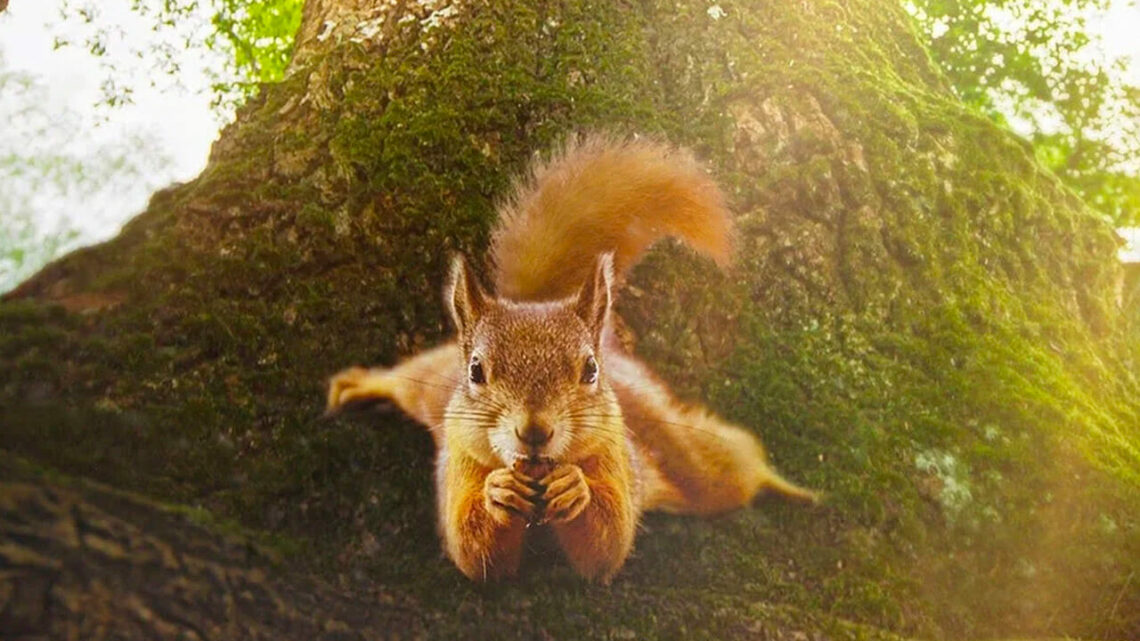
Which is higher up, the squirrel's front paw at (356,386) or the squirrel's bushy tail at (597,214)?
the squirrel's bushy tail at (597,214)

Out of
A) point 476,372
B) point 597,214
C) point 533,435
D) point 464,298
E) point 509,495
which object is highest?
point 597,214

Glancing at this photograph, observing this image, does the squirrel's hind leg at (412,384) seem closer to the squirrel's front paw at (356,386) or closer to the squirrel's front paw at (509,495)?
the squirrel's front paw at (356,386)

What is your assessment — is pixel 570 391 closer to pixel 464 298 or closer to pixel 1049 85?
pixel 464 298

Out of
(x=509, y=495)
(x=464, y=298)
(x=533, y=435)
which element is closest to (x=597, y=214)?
(x=464, y=298)

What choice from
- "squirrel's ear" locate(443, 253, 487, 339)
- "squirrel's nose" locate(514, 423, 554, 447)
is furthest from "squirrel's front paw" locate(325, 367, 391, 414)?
"squirrel's nose" locate(514, 423, 554, 447)

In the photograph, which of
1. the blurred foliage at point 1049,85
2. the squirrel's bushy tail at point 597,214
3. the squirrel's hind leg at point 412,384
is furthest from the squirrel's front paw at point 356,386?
the blurred foliage at point 1049,85
